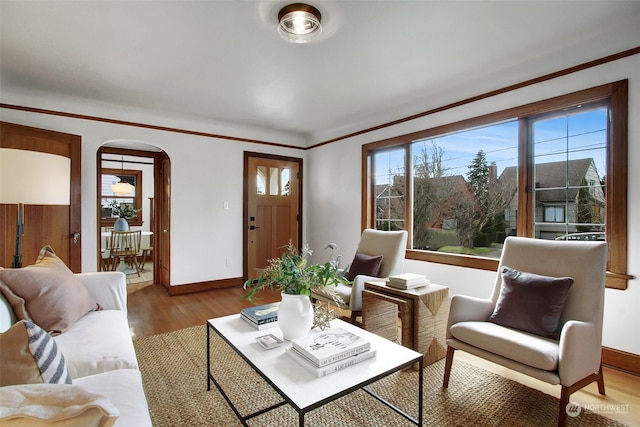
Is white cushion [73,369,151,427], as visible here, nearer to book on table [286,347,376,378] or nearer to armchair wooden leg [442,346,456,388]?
book on table [286,347,376,378]

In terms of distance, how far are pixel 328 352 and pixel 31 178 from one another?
1.99 m

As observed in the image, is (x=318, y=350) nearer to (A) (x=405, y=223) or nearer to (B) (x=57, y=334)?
(B) (x=57, y=334)

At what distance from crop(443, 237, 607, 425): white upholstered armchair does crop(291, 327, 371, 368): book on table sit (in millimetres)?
820

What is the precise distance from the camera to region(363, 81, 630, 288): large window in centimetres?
230

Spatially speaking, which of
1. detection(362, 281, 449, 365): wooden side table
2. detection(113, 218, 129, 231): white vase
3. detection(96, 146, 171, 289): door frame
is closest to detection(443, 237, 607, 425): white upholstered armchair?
detection(362, 281, 449, 365): wooden side table

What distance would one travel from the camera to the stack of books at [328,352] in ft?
4.53

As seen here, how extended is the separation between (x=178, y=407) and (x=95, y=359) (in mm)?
588

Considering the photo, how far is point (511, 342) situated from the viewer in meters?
1.74

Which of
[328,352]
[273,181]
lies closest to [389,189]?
[273,181]

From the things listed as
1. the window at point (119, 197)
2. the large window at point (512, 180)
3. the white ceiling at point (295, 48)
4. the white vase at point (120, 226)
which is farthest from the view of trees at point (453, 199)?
the window at point (119, 197)

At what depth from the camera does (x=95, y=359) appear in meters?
1.49

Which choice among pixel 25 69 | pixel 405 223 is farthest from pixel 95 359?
pixel 405 223

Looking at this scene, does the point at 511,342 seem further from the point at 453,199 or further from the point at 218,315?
the point at 218,315

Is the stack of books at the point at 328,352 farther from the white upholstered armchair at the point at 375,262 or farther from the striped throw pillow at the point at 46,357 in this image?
the white upholstered armchair at the point at 375,262
